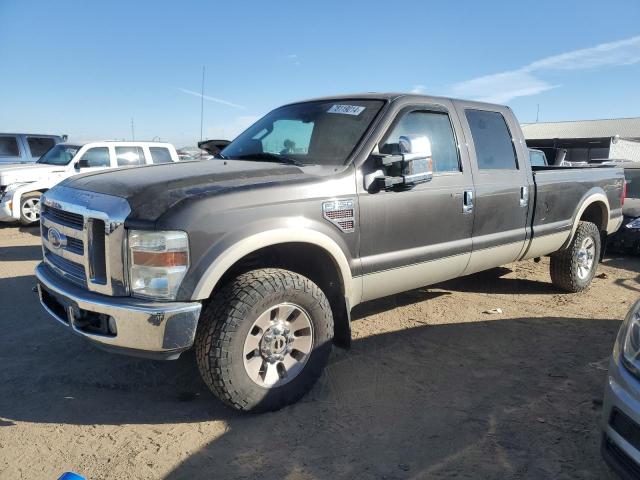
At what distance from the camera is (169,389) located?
3.30 meters

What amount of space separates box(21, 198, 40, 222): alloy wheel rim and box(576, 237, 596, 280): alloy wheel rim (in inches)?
379

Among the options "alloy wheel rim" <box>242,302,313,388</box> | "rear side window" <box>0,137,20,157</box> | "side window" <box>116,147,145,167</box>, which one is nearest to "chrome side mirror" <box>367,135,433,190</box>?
"alloy wheel rim" <box>242,302,313,388</box>

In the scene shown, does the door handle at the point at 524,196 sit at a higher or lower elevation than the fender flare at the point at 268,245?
higher

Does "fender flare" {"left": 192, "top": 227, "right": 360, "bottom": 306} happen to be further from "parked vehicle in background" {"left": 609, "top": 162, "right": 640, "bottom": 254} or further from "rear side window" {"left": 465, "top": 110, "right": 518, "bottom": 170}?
"parked vehicle in background" {"left": 609, "top": 162, "right": 640, "bottom": 254}

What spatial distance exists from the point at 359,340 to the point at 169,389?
160cm

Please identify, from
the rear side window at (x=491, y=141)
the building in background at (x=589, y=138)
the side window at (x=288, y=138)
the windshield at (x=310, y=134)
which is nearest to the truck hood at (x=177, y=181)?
the windshield at (x=310, y=134)

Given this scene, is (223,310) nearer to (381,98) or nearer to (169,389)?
(169,389)

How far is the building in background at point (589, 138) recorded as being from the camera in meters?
25.3

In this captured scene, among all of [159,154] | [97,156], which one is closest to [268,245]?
[97,156]

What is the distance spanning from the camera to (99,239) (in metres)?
2.67

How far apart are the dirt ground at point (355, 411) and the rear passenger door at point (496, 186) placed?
73cm

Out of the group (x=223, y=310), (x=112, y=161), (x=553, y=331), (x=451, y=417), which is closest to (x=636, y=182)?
(x=553, y=331)

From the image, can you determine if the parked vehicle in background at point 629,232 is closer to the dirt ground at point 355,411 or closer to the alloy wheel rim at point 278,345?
the dirt ground at point 355,411

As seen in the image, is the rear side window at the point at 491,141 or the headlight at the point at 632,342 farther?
the rear side window at the point at 491,141
